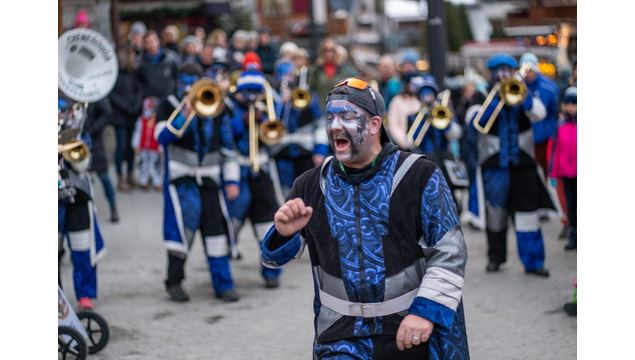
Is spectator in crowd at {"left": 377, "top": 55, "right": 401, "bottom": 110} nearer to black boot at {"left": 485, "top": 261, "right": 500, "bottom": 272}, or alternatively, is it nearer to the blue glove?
black boot at {"left": 485, "top": 261, "right": 500, "bottom": 272}

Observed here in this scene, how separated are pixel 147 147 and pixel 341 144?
33.9 feet

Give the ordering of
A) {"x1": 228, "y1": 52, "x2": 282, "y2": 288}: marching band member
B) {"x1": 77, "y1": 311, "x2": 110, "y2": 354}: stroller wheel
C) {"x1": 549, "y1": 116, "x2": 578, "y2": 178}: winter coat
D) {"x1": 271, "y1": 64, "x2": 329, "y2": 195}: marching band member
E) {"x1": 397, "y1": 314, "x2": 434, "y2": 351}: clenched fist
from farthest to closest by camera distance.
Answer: {"x1": 271, "y1": 64, "x2": 329, "y2": 195}: marching band member → {"x1": 549, "y1": 116, "x2": 578, "y2": 178}: winter coat → {"x1": 228, "y1": 52, "x2": 282, "y2": 288}: marching band member → {"x1": 77, "y1": 311, "x2": 110, "y2": 354}: stroller wheel → {"x1": 397, "y1": 314, "x2": 434, "y2": 351}: clenched fist

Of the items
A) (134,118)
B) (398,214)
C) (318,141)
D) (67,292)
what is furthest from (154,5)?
(398,214)

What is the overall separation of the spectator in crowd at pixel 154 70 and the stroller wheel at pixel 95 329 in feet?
24.0

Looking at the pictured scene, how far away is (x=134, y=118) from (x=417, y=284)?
10.7m

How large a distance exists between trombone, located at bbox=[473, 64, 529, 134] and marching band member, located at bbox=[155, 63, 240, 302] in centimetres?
219

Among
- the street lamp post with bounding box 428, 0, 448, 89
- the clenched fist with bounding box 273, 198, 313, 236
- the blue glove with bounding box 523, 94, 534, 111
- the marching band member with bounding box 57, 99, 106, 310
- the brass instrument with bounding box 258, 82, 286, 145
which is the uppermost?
the street lamp post with bounding box 428, 0, 448, 89

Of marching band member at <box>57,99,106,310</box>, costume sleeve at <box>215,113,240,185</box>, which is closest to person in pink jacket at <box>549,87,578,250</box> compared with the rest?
costume sleeve at <box>215,113,240,185</box>

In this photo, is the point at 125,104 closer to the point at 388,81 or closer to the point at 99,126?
the point at 99,126

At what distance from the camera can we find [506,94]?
984cm

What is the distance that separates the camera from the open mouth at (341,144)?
473 cm

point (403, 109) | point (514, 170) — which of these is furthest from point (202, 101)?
point (403, 109)

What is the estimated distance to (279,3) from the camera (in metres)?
31.9

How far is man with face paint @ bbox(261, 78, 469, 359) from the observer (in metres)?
4.59
